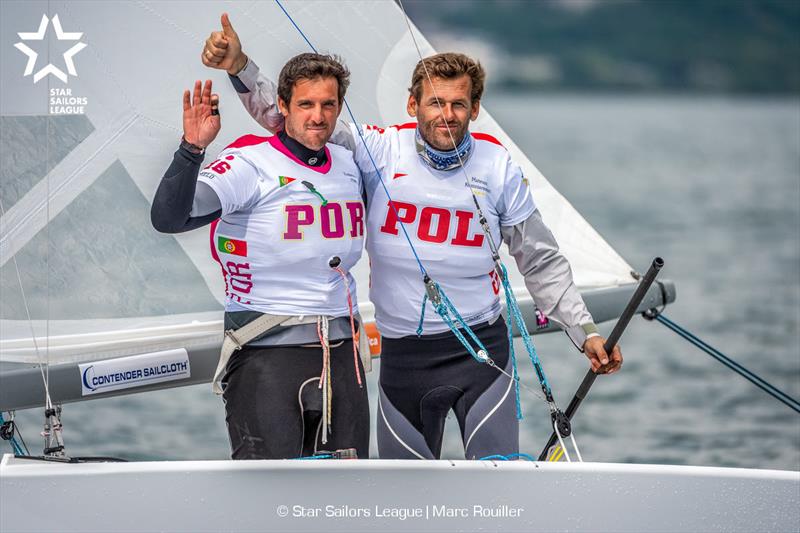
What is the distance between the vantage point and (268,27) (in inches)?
162

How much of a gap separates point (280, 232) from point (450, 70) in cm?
60

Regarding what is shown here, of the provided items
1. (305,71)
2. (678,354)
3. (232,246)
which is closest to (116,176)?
(232,246)

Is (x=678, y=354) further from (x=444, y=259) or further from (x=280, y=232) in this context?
(x=280, y=232)

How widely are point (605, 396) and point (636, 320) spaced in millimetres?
3115

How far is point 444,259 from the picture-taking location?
341 centimetres

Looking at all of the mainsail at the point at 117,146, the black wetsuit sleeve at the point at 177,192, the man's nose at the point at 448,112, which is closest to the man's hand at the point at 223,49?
the black wetsuit sleeve at the point at 177,192

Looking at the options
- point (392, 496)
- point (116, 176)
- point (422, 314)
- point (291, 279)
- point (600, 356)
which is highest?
point (116, 176)

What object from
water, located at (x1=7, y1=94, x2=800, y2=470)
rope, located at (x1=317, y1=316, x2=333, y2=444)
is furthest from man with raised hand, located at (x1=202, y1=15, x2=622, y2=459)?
water, located at (x1=7, y1=94, x2=800, y2=470)

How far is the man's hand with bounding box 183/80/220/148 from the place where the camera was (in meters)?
2.92

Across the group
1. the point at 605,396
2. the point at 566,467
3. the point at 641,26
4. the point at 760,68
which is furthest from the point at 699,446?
the point at 641,26

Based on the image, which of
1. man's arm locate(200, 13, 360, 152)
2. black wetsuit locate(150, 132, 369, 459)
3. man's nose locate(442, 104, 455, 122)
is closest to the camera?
black wetsuit locate(150, 132, 369, 459)

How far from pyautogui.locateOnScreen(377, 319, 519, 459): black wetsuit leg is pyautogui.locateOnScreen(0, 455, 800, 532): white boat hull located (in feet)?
1.47

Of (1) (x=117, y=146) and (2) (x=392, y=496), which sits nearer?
(2) (x=392, y=496)

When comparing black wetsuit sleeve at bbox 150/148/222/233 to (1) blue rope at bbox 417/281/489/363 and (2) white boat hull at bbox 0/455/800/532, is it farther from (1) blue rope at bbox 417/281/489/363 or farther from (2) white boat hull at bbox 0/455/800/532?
(1) blue rope at bbox 417/281/489/363
